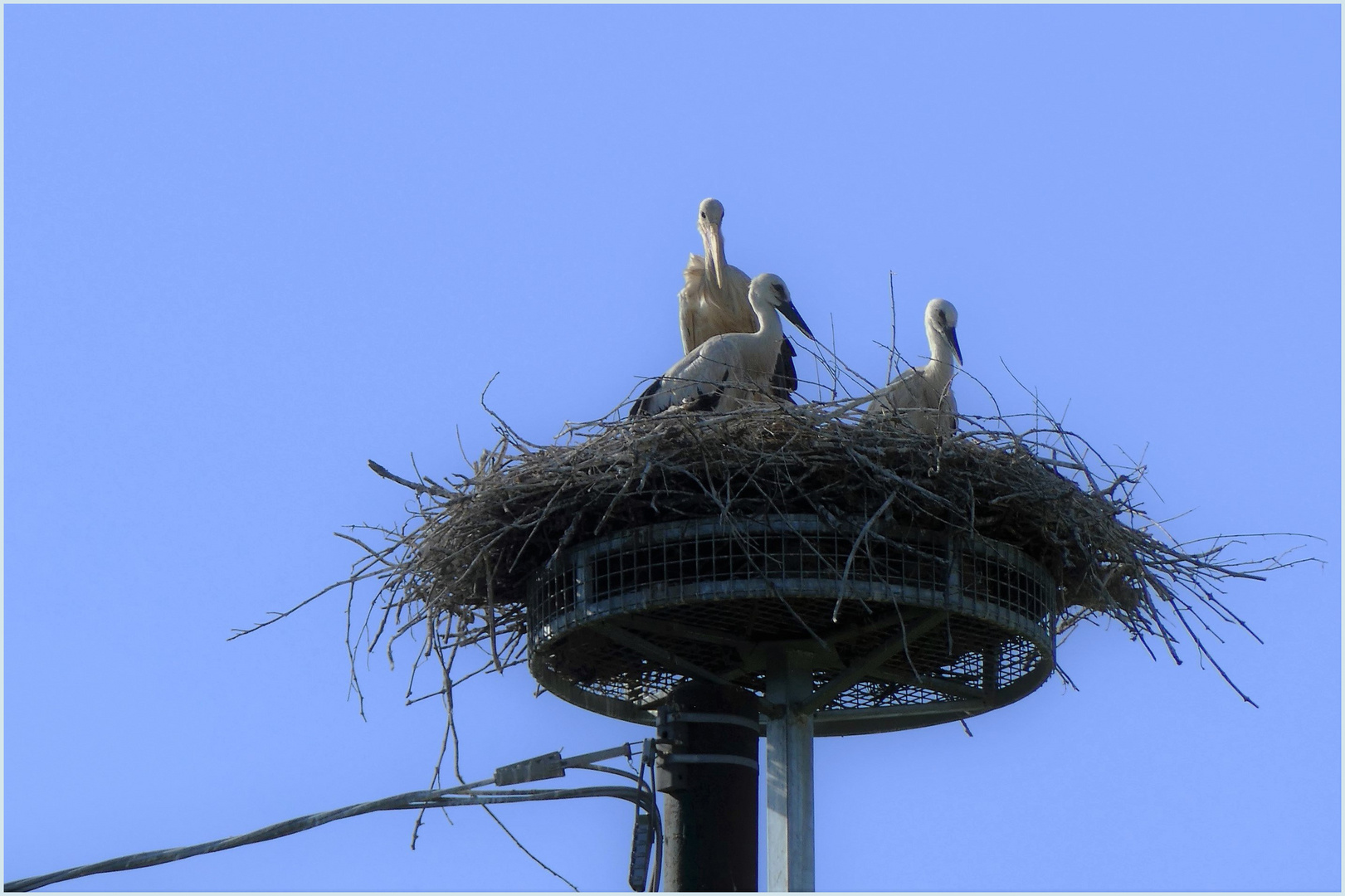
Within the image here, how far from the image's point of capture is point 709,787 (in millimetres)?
10961

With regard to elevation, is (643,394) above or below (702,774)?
above

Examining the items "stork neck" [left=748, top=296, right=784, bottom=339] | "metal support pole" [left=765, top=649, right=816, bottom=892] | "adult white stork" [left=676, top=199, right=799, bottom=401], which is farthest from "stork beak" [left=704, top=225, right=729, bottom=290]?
"metal support pole" [left=765, top=649, right=816, bottom=892]

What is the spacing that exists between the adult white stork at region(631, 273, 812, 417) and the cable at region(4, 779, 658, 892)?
8.23ft

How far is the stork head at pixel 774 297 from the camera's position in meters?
13.1

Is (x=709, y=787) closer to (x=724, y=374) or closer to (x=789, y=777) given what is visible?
(x=789, y=777)

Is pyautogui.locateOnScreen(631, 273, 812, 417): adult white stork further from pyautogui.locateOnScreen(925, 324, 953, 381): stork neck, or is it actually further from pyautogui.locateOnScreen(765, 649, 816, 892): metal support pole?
pyautogui.locateOnScreen(765, 649, 816, 892): metal support pole

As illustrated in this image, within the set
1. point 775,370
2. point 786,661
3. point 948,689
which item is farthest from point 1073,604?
point 775,370

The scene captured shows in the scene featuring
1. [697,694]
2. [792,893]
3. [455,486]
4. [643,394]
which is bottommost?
[792,893]

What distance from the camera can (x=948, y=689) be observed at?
37.7 ft

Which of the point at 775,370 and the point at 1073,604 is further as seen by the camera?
the point at 775,370

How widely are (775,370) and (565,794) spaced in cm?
379

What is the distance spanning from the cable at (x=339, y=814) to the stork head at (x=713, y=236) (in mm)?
4304

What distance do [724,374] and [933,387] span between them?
3.45 ft

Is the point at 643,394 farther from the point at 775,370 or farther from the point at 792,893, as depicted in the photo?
the point at 792,893
